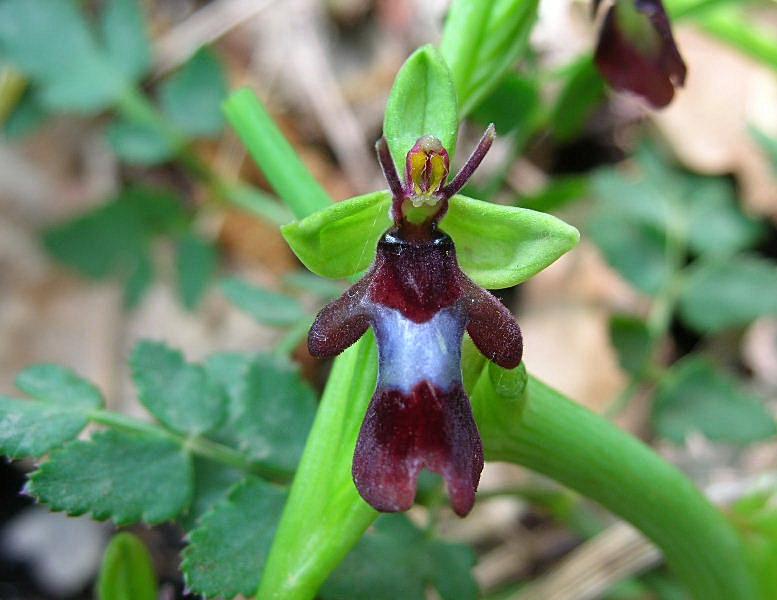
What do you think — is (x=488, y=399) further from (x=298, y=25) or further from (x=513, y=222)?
(x=298, y=25)

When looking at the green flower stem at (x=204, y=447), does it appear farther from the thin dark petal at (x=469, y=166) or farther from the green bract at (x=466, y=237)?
the thin dark petal at (x=469, y=166)

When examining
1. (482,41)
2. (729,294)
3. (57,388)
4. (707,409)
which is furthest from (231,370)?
(729,294)

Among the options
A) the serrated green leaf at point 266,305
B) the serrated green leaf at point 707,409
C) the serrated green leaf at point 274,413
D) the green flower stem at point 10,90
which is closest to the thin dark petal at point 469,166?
the serrated green leaf at point 274,413

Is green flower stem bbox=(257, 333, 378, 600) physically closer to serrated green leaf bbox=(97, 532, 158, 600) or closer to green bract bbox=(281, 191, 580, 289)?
green bract bbox=(281, 191, 580, 289)

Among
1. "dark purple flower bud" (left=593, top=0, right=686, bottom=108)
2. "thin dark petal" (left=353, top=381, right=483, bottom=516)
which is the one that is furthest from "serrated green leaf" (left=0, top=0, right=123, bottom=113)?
"thin dark petal" (left=353, top=381, right=483, bottom=516)

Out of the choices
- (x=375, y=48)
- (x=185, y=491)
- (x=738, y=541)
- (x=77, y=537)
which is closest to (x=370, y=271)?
(x=185, y=491)

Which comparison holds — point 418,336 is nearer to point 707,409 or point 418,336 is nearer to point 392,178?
point 392,178
